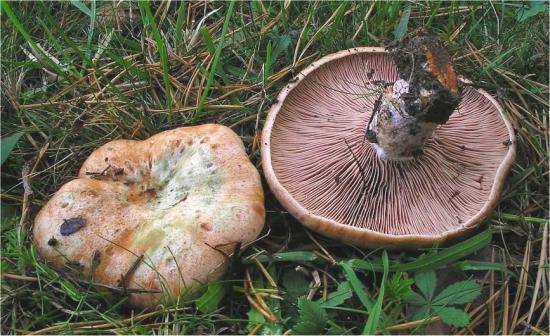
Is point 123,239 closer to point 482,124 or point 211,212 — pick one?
point 211,212

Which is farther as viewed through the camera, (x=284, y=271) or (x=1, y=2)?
(x=1, y=2)

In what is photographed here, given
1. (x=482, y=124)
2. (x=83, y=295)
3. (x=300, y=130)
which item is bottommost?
(x=83, y=295)

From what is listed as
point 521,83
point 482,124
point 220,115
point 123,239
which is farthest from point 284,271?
point 521,83

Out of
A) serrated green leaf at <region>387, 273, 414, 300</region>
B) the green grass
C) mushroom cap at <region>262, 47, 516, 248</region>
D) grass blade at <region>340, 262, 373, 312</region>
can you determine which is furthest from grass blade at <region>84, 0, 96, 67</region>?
serrated green leaf at <region>387, 273, 414, 300</region>

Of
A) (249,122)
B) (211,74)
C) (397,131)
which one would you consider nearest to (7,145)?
(211,74)

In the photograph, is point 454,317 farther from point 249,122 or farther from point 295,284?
point 249,122
